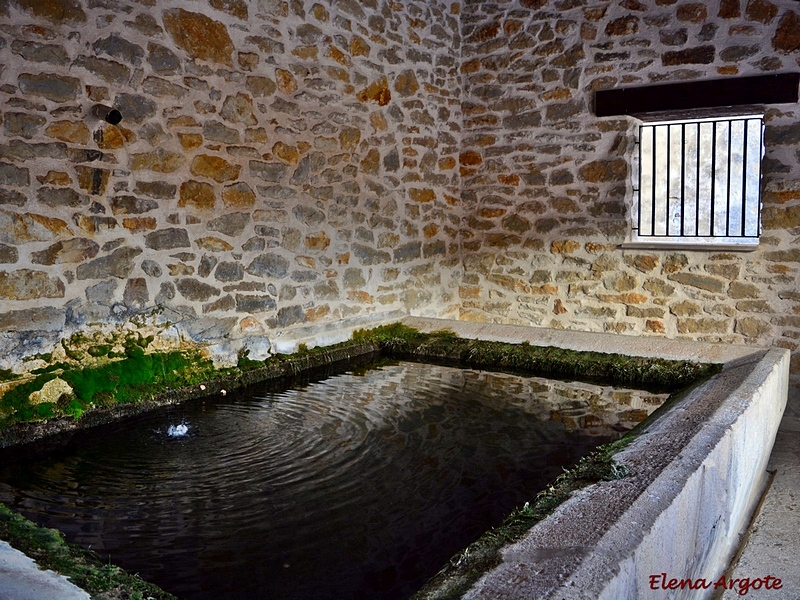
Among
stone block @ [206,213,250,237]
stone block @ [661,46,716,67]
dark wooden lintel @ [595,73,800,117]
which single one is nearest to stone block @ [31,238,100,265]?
stone block @ [206,213,250,237]

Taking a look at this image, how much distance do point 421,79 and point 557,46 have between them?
1089 millimetres

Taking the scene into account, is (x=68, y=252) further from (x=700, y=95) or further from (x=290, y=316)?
(x=700, y=95)

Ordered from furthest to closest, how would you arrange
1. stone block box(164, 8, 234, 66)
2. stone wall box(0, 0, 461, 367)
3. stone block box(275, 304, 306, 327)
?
stone block box(275, 304, 306, 327) → stone block box(164, 8, 234, 66) → stone wall box(0, 0, 461, 367)

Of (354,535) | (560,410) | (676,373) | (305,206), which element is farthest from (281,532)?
(305,206)

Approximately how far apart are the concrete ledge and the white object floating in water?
1.64 m

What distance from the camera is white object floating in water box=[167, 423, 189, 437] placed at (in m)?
2.71

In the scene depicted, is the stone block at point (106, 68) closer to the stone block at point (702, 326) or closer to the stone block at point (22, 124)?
the stone block at point (22, 124)

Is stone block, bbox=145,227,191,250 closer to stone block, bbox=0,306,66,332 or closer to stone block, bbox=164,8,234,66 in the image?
stone block, bbox=0,306,66,332

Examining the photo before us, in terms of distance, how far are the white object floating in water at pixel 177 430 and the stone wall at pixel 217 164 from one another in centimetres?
73

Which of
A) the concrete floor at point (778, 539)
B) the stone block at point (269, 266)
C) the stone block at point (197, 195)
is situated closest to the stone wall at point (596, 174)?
the concrete floor at point (778, 539)

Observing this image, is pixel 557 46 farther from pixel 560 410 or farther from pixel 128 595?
pixel 128 595

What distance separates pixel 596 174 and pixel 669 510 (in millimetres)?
4099

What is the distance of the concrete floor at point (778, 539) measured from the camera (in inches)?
91.3

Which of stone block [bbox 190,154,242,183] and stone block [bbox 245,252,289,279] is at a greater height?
stone block [bbox 190,154,242,183]
